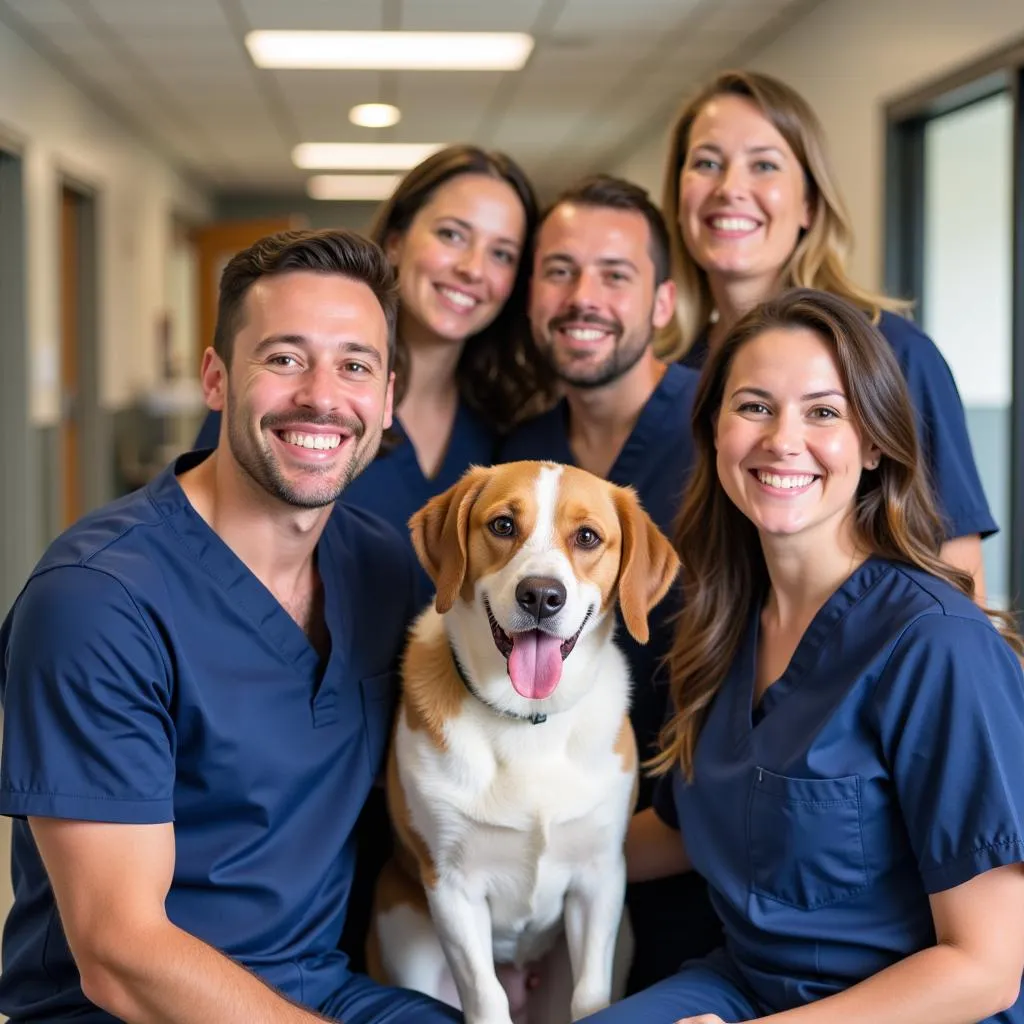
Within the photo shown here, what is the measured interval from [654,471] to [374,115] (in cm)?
722

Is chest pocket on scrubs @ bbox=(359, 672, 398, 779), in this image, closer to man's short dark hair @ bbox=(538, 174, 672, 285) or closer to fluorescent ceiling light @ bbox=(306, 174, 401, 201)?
man's short dark hair @ bbox=(538, 174, 672, 285)

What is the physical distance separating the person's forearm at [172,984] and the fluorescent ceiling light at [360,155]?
30.0 ft

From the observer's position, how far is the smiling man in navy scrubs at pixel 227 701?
1689mm

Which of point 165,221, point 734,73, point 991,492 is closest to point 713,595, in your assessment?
point 734,73

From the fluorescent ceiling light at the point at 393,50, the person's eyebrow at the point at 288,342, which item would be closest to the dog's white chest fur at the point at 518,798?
the person's eyebrow at the point at 288,342

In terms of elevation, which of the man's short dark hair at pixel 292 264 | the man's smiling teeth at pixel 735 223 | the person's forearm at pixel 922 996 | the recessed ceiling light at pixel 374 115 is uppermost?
the recessed ceiling light at pixel 374 115

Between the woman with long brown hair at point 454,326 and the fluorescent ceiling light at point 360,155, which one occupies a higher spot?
the fluorescent ceiling light at point 360,155

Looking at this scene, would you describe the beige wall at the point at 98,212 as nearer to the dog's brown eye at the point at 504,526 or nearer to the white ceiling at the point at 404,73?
the white ceiling at the point at 404,73

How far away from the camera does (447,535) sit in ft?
6.77

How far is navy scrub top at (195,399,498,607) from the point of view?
2.72 m

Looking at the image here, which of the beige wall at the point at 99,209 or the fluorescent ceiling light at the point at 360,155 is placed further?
the fluorescent ceiling light at the point at 360,155

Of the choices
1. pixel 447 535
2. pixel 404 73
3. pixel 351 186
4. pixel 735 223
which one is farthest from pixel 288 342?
pixel 351 186

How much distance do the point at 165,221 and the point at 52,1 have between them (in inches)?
217

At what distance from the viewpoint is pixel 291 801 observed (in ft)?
6.46
